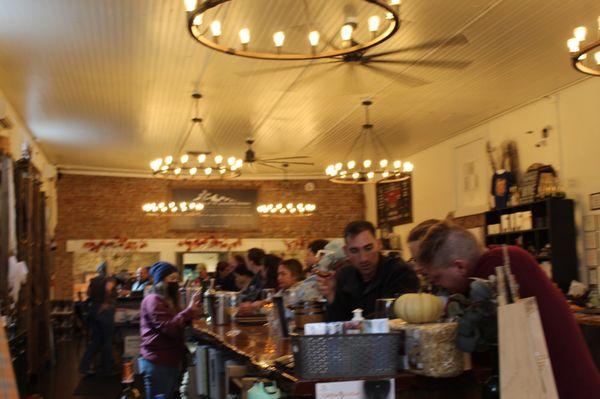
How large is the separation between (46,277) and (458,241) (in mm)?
9450

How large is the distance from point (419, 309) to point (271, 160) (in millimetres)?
13311

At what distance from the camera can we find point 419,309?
7.18ft

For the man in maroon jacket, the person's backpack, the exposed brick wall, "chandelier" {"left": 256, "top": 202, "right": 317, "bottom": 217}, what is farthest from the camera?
the exposed brick wall

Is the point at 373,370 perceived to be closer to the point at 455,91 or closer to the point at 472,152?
the point at 455,91

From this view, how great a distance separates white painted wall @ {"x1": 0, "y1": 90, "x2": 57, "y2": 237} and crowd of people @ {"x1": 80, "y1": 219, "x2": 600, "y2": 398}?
14.3ft

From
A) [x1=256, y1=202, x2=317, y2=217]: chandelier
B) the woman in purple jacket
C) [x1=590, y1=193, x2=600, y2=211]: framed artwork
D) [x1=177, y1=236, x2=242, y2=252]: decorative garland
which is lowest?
the woman in purple jacket

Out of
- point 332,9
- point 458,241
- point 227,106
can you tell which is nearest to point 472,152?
point 227,106

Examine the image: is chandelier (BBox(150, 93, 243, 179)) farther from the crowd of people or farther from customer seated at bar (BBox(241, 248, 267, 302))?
the crowd of people

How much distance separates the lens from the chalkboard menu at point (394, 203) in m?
15.4

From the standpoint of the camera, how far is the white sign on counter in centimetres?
198

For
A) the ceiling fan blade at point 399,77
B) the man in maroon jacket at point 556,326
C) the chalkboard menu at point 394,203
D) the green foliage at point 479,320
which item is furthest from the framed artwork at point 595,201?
the green foliage at point 479,320

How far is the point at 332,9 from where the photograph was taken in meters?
6.92

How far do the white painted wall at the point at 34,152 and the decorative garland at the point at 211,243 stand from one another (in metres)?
3.34

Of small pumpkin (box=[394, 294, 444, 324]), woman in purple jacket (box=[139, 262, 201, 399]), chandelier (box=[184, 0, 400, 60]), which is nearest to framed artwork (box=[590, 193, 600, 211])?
chandelier (box=[184, 0, 400, 60])
